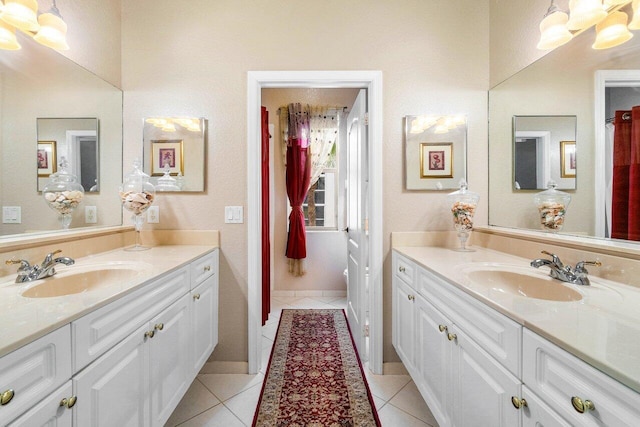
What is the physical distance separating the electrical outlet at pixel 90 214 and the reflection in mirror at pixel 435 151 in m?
2.01

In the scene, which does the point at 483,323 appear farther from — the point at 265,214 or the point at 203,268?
the point at 265,214

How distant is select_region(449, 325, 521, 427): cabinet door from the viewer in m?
0.82

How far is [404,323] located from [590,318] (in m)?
1.08

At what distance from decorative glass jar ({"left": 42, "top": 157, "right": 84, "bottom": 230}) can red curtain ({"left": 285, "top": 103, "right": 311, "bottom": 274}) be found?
2081 mm

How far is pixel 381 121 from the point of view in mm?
1913

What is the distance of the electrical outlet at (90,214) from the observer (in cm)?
162

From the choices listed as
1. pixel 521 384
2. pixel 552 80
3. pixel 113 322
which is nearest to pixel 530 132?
pixel 552 80

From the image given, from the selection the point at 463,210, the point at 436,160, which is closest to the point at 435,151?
the point at 436,160

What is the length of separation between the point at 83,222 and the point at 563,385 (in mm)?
2182

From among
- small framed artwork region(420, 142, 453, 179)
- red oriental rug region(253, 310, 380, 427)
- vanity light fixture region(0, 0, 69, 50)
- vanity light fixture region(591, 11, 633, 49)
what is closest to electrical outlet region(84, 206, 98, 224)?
vanity light fixture region(0, 0, 69, 50)

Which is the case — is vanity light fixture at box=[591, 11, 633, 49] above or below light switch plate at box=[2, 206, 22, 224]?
above

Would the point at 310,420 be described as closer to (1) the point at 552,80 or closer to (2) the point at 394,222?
(2) the point at 394,222

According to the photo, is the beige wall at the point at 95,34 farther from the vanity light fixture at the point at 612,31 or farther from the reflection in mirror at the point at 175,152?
the vanity light fixture at the point at 612,31

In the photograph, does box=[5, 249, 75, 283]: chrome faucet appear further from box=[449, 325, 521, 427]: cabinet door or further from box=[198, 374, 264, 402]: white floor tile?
box=[449, 325, 521, 427]: cabinet door
